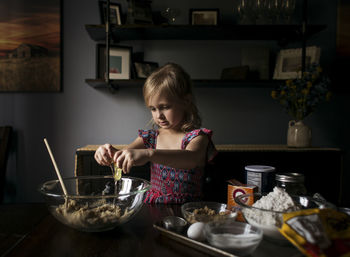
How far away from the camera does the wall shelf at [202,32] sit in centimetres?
188

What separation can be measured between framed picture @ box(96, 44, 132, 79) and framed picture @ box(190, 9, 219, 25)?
0.55 m

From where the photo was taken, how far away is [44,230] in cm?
69

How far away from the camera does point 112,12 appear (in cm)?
202

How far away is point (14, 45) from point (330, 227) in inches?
96.2

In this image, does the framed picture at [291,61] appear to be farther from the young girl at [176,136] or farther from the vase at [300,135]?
the young girl at [176,136]

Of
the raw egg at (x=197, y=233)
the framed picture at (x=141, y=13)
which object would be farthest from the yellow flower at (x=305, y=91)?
the raw egg at (x=197, y=233)

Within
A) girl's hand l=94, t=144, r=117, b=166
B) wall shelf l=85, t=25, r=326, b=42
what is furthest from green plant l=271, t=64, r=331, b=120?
girl's hand l=94, t=144, r=117, b=166

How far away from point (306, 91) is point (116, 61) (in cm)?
138

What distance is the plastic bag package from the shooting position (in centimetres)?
48

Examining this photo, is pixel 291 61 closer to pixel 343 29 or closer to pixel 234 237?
pixel 343 29

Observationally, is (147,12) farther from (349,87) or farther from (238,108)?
(349,87)

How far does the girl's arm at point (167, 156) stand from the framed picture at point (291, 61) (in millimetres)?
1082

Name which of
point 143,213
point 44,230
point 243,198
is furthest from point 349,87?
point 44,230

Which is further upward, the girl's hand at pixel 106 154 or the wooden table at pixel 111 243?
the girl's hand at pixel 106 154
